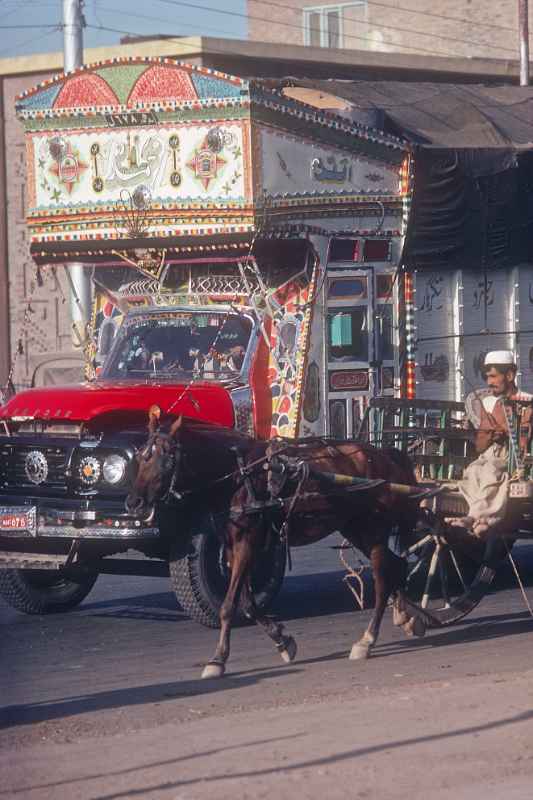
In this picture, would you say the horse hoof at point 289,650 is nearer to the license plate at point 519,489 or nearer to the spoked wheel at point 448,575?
the spoked wheel at point 448,575

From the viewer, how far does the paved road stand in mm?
6039

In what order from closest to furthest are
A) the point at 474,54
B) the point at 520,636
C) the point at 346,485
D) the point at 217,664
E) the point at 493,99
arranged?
the point at 217,664 → the point at 346,485 → the point at 520,636 → the point at 493,99 → the point at 474,54

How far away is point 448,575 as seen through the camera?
1106 centimetres

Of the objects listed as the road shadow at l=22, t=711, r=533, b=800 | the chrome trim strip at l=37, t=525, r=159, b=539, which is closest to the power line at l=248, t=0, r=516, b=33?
the chrome trim strip at l=37, t=525, r=159, b=539

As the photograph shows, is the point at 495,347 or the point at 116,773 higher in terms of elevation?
the point at 495,347

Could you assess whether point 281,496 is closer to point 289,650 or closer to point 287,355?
point 289,650

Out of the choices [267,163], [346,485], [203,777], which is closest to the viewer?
[203,777]

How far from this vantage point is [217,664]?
330 inches

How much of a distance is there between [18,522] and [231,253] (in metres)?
3.50

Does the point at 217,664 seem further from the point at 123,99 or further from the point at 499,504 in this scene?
the point at 123,99

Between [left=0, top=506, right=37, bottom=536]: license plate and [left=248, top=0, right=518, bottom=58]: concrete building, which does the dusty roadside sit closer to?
[left=0, top=506, right=37, bottom=536]: license plate

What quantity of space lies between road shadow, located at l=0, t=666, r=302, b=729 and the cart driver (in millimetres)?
1981

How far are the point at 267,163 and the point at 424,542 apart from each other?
3811mm

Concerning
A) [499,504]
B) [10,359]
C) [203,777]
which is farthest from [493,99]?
[10,359]
